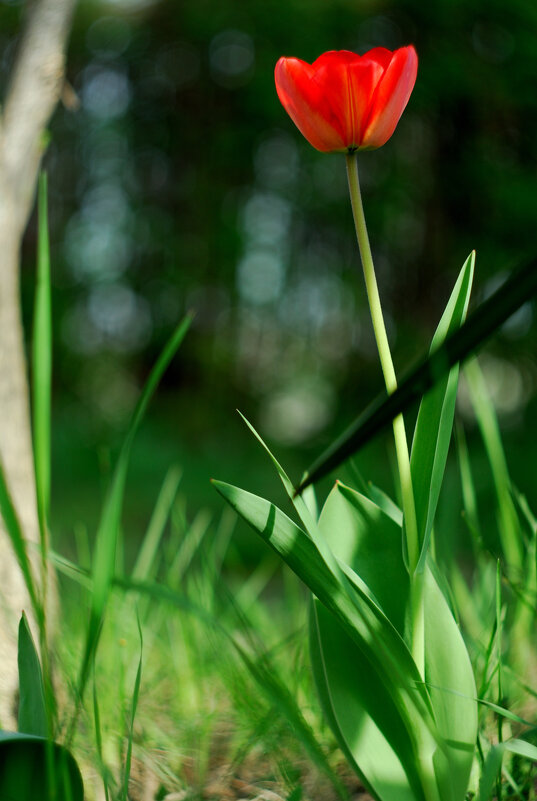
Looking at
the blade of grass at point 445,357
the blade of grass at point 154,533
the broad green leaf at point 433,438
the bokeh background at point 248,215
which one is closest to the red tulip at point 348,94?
the broad green leaf at point 433,438

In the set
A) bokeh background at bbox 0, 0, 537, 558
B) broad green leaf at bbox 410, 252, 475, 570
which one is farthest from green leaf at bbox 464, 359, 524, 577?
bokeh background at bbox 0, 0, 537, 558

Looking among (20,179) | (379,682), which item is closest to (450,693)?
(379,682)

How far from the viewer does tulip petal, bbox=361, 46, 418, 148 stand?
18.8 inches

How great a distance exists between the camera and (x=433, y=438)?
486 mm

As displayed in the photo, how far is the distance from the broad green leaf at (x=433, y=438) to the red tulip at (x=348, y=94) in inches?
4.4

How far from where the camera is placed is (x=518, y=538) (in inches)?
36.8

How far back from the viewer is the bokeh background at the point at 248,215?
11.5 feet

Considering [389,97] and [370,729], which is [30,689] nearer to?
[370,729]

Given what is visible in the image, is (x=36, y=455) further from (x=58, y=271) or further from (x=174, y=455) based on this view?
(x=58, y=271)

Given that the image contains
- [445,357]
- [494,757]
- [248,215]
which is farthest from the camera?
[248,215]

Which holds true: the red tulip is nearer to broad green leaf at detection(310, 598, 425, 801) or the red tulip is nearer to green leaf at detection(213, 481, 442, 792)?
green leaf at detection(213, 481, 442, 792)

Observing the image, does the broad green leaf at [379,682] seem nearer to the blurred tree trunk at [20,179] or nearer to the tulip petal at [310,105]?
the tulip petal at [310,105]

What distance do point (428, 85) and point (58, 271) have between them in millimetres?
2157

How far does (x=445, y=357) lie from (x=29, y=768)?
407mm
